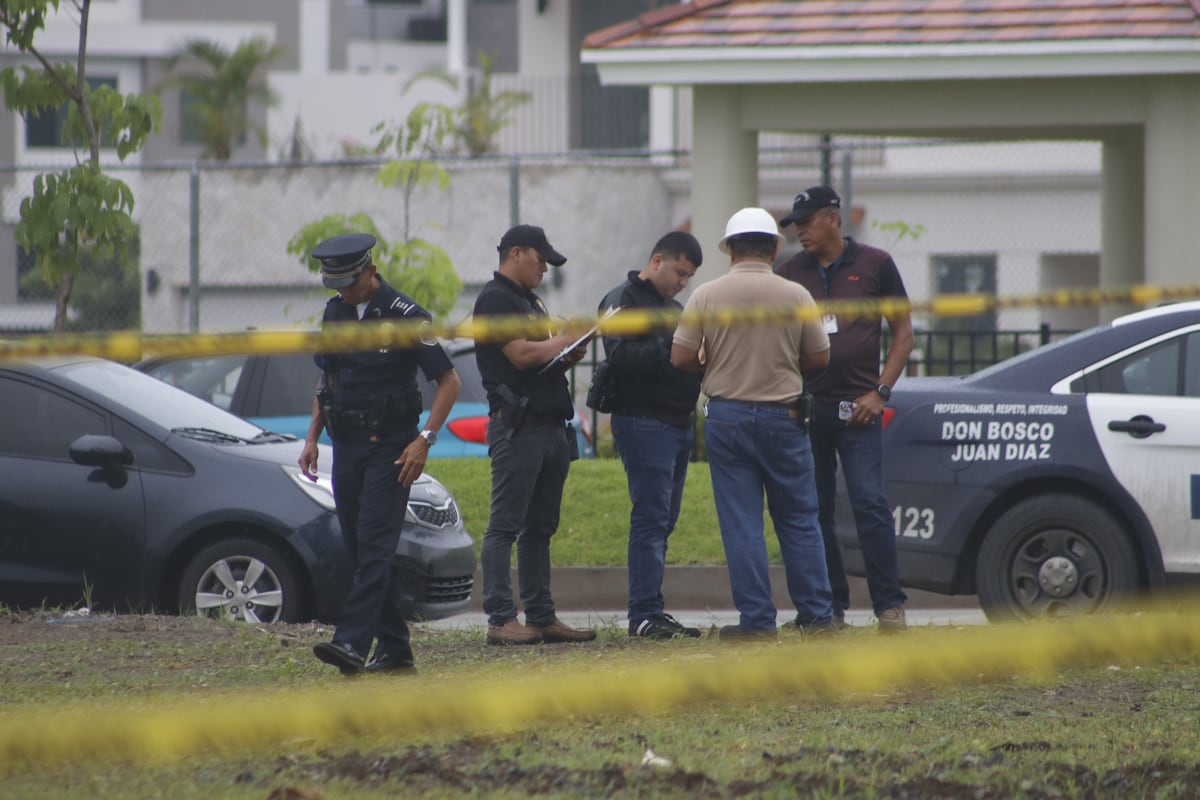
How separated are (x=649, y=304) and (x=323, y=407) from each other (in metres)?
1.65

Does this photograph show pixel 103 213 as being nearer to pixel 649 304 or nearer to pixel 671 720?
pixel 649 304

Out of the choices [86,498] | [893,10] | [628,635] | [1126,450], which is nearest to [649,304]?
[628,635]

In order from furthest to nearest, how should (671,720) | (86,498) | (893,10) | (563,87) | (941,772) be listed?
(563,87)
(893,10)
(86,498)
(671,720)
(941,772)

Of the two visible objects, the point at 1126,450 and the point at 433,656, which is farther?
the point at 1126,450

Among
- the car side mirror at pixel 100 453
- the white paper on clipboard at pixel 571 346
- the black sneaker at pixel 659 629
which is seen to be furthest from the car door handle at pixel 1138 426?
the car side mirror at pixel 100 453

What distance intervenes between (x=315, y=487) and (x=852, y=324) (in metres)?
2.69

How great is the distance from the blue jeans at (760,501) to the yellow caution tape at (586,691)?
0.67 feet

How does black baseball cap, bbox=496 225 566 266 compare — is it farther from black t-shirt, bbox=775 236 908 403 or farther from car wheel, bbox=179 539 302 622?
car wheel, bbox=179 539 302 622

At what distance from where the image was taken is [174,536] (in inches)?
326

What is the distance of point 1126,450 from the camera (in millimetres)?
7895

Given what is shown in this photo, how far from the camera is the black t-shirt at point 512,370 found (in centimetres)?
730

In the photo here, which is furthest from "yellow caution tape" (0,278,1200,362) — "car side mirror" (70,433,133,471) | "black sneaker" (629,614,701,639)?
"car side mirror" (70,433,133,471)

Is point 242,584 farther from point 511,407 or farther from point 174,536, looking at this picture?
point 511,407

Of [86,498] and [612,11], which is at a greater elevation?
[612,11]
